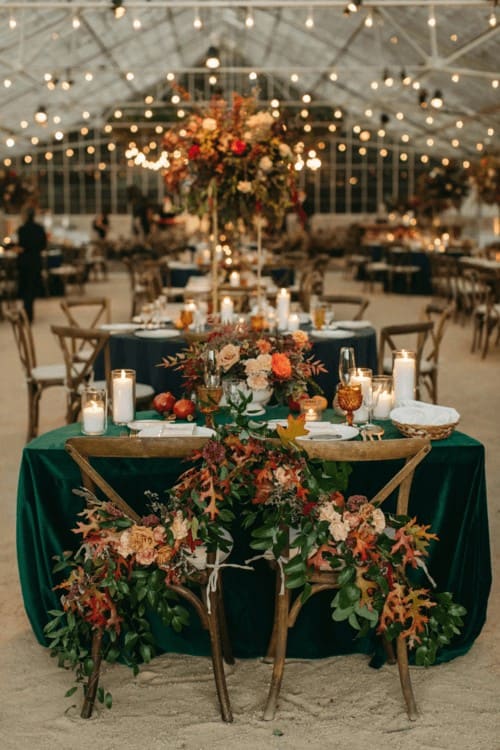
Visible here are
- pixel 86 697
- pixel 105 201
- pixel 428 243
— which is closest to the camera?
pixel 86 697

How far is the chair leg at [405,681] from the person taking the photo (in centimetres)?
280

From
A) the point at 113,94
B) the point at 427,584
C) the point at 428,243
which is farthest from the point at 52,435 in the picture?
the point at 113,94

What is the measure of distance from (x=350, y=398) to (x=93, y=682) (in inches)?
48.5

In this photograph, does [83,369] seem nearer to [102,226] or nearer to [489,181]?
[489,181]

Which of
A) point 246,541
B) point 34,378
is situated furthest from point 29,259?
point 246,541

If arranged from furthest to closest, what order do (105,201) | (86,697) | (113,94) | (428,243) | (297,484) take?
(105,201) < (113,94) < (428,243) < (86,697) < (297,484)

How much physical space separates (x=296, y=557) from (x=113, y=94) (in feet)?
70.3

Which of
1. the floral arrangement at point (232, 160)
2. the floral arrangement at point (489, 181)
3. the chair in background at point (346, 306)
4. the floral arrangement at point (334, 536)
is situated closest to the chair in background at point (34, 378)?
the floral arrangement at point (232, 160)

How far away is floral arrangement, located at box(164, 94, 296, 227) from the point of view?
561 cm

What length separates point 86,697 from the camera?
281 cm

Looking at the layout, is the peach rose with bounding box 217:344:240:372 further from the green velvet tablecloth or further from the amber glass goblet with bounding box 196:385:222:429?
the green velvet tablecloth

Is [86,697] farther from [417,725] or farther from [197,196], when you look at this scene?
[197,196]

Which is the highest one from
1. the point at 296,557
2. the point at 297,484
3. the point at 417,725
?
the point at 297,484

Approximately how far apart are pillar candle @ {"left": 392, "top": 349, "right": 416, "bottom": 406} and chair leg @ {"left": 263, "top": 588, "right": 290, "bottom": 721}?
1.09 meters
